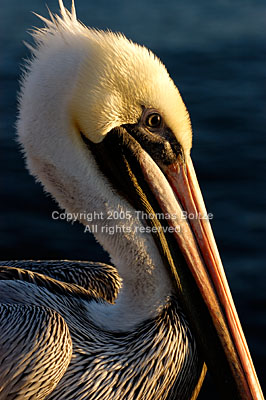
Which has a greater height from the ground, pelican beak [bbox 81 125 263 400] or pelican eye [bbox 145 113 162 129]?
pelican eye [bbox 145 113 162 129]

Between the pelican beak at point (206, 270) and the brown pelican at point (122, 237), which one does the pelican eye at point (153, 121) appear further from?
the pelican beak at point (206, 270)

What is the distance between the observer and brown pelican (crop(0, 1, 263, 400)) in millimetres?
2844

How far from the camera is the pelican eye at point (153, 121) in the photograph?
2910 mm

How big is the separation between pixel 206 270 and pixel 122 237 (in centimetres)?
40

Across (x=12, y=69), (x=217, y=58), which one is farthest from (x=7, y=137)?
(x=217, y=58)

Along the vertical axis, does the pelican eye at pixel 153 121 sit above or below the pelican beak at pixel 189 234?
above

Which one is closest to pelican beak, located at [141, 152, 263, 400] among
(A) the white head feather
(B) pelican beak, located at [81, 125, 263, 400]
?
(B) pelican beak, located at [81, 125, 263, 400]

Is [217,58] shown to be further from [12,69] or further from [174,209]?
[174,209]

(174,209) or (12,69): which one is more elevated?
(12,69)

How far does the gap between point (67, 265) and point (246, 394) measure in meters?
1.24

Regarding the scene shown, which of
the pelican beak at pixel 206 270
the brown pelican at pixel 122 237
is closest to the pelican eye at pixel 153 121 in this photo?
the brown pelican at pixel 122 237

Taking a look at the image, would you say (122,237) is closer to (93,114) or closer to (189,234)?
(189,234)

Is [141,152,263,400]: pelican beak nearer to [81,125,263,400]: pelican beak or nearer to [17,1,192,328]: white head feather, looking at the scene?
[81,125,263,400]: pelican beak

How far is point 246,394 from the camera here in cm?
298
